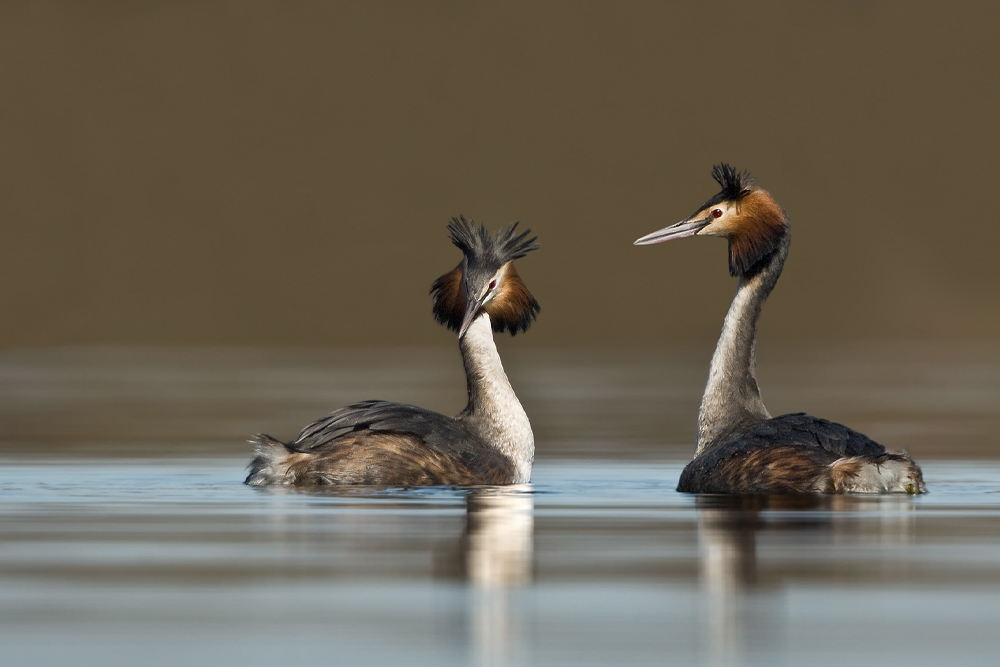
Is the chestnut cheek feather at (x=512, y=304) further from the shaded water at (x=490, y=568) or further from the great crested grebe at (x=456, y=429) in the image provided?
the shaded water at (x=490, y=568)

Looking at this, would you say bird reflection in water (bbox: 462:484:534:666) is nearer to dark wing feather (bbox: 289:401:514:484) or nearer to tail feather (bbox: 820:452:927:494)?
dark wing feather (bbox: 289:401:514:484)

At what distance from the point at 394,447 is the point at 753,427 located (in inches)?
116

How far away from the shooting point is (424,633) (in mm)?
8703

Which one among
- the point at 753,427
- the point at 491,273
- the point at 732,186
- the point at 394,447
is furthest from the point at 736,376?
the point at 394,447

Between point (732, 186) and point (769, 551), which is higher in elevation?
point (732, 186)

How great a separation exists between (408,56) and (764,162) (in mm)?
34939

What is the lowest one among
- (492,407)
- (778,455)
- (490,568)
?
(490,568)

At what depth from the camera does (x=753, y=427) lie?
52.4 ft

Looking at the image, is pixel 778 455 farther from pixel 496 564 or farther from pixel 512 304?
pixel 496 564

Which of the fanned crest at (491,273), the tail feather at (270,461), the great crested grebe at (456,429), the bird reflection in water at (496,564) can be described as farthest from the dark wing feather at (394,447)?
the fanned crest at (491,273)

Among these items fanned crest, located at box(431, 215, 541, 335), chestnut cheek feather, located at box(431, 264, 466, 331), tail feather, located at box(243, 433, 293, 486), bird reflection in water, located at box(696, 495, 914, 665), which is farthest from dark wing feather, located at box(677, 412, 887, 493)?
tail feather, located at box(243, 433, 293, 486)

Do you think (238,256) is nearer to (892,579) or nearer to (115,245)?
(115,245)

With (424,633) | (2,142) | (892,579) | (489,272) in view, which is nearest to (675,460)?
(489,272)

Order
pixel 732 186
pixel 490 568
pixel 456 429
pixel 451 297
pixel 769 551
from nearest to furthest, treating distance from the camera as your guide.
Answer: pixel 490 568
pixel 769 551
pixel 456 429
pixel 732 186
pixel 451 297
